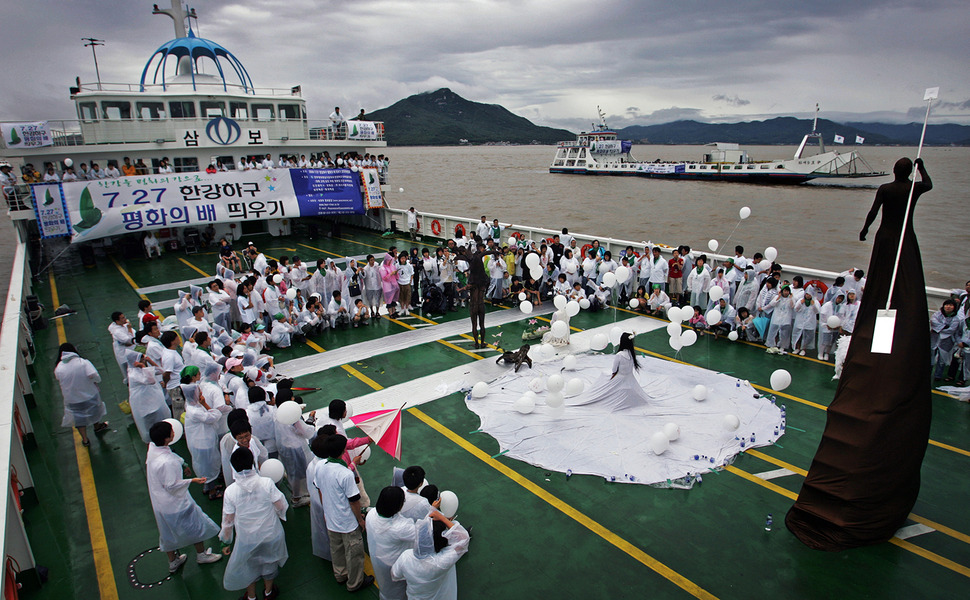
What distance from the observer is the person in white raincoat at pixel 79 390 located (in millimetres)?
6848

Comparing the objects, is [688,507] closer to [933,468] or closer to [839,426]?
[839,426]

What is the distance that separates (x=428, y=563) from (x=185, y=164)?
21.6 metres

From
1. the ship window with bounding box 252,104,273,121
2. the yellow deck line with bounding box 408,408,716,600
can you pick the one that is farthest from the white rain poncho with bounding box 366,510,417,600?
the ship window with bounding box 252,104,273,121

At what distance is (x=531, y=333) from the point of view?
10523 millimetres

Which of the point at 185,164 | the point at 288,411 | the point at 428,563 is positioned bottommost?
the point at 428,563

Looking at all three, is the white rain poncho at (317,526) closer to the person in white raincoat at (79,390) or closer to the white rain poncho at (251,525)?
the white rain poncho at (251,525)

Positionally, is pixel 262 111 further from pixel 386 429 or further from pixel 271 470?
pixel 271 470

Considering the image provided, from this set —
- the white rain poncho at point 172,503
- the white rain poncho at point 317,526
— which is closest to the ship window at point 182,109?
the white rain poncho at point 172,503

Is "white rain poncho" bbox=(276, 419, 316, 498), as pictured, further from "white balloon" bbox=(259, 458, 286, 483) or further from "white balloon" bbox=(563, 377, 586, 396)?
"white balloon" bbox=(563, 377, 586, 396)

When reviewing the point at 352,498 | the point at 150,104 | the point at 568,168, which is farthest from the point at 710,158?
the point at 352,498

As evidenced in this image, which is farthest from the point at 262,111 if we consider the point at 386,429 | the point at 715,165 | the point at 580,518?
the point at 715,165

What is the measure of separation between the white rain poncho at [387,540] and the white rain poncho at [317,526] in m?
0.85

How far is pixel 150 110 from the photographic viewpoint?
20297 millimetres

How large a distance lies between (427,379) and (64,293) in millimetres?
11946
